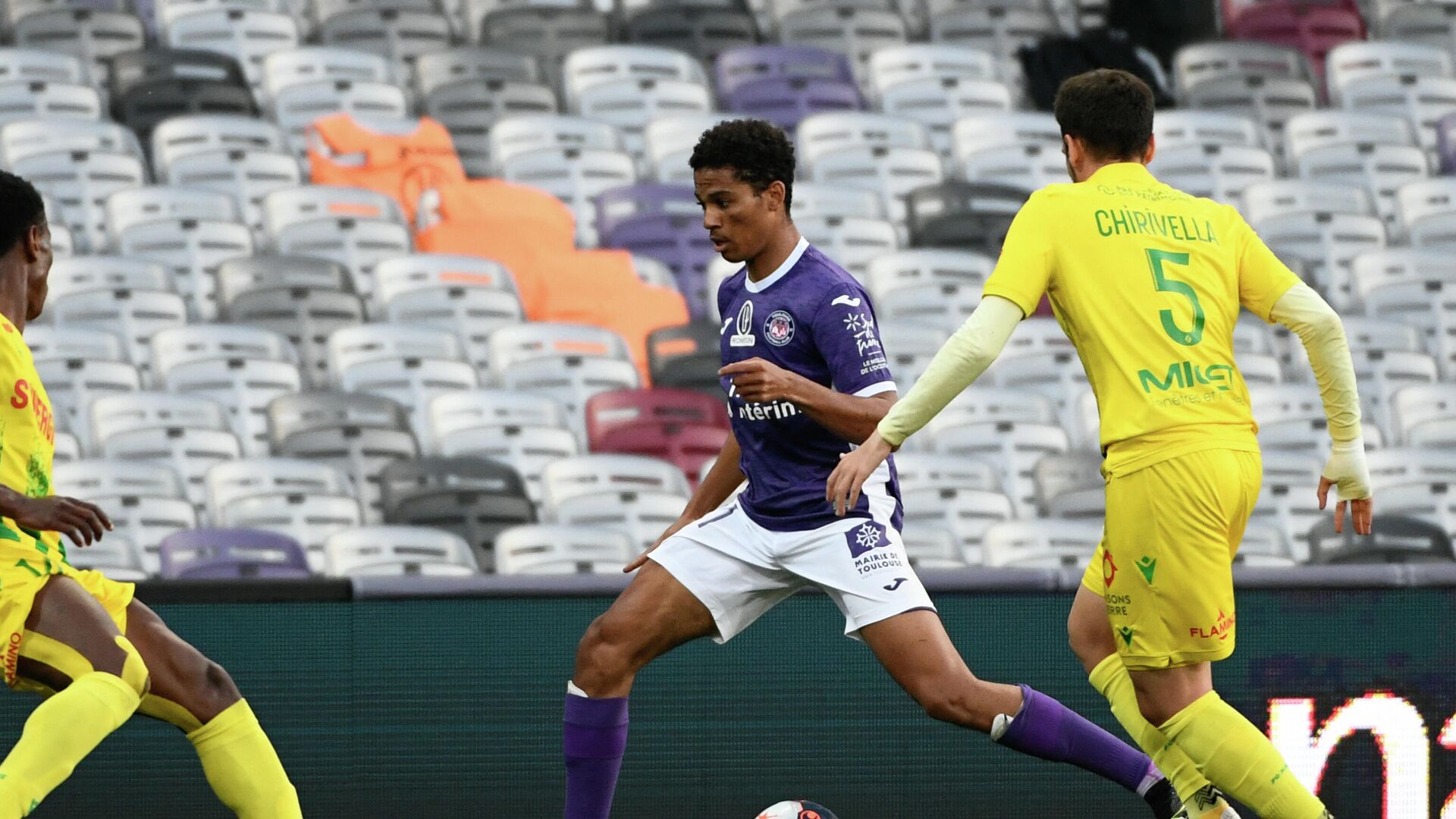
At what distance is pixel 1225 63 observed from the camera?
1261 centimetres

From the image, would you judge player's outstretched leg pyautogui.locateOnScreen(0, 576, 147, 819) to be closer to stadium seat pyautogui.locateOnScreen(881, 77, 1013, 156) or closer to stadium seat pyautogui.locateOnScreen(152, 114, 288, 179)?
stadium seat pyautogui.locateOnScreen(152, 114, 288, 179)

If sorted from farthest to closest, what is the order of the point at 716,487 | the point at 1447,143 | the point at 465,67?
the point at 1447,143
the point at 465,67
the point at 716,487

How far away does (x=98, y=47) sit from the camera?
1145 centimetres

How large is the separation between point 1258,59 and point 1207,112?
0.85 meters

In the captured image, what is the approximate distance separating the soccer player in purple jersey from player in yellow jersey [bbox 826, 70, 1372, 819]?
1.18ft

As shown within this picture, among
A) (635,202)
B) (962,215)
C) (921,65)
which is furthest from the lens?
(921,65)

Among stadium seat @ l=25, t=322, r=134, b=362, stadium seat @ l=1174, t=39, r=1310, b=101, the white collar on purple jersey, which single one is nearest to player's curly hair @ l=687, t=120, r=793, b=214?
the white collar on purple jersey

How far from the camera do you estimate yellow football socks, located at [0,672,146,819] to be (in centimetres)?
421

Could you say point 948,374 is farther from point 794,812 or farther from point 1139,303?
point 794,812

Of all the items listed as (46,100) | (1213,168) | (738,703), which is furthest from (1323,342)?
(46,100)

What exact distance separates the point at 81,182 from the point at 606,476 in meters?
3.72

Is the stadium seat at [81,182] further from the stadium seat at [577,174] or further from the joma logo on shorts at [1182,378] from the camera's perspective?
the joma logo on shorts at [1182,378]

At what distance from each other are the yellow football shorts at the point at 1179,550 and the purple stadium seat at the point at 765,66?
26.2 ft

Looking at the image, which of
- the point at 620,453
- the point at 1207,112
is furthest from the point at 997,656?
the point at 1207,112
